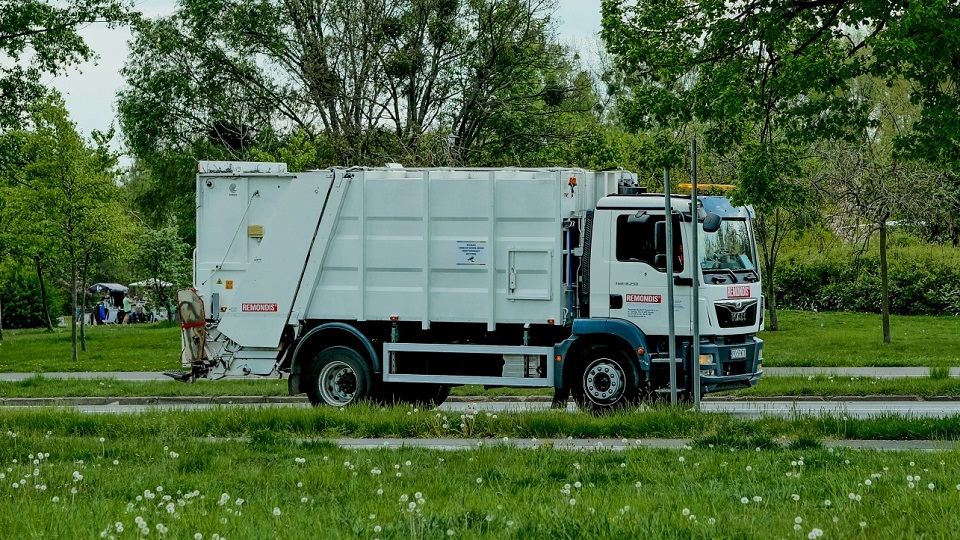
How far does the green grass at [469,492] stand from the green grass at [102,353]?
624 inches

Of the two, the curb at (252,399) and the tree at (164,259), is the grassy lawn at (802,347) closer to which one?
the curb at (252,399)

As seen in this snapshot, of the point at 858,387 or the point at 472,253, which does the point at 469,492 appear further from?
the point at 858,387

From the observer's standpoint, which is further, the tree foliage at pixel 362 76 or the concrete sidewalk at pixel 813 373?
the tree foliage at pixel 362 76

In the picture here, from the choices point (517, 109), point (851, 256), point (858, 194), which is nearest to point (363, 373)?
point (858, 194)

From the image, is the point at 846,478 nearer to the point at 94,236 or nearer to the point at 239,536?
the point at 239,536

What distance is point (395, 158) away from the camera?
98.8 feet

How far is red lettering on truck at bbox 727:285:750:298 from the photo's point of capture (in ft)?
47.8

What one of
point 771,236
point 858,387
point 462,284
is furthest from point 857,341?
point 462,284

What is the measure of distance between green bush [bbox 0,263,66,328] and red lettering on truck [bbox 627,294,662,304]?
42.9 meters

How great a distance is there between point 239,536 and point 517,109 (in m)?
28.5

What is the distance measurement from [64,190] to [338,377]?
16.9m

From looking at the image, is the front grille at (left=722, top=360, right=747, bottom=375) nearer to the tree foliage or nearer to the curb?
the curb

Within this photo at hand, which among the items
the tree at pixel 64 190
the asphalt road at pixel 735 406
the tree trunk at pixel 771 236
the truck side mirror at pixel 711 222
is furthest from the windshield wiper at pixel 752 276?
Result: the tree at pixel 64 190

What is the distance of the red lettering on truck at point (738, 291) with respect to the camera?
1457 cm
